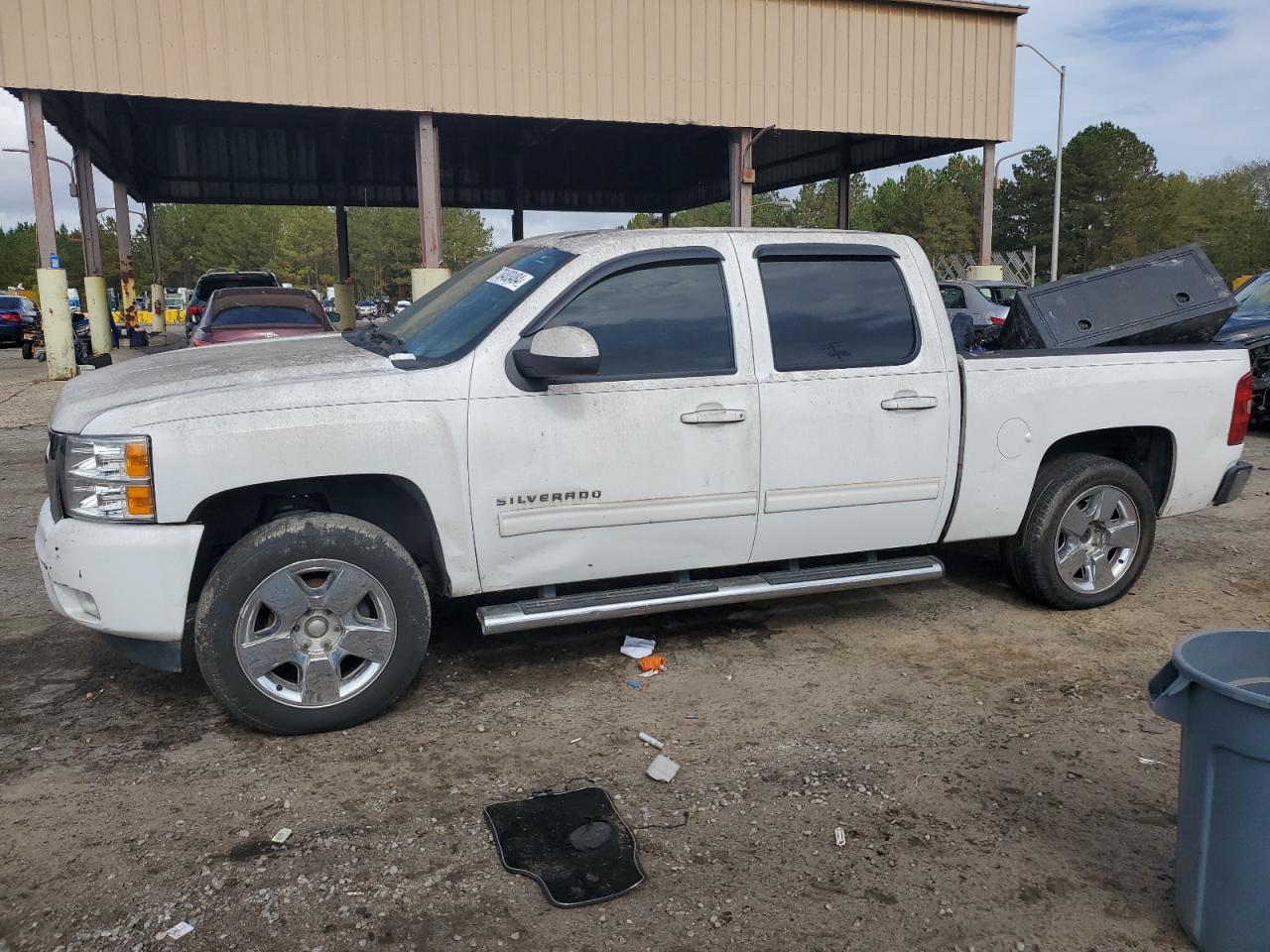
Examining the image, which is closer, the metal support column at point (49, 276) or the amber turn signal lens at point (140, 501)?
the amber turn signal lens at point (140, 501)

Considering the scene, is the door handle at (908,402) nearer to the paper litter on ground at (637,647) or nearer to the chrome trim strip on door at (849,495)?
the chrome trim strip on door at (849,495)

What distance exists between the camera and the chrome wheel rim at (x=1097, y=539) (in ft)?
17.4

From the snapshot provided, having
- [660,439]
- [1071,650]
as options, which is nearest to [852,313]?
[660,439]

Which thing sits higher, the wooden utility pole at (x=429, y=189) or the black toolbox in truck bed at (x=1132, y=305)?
the wooden utility pole at (x=429, y=189)

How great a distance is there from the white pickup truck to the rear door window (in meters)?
0.01

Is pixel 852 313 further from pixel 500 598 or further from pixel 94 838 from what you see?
pixel 94 838

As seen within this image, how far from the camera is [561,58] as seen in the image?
18422mm

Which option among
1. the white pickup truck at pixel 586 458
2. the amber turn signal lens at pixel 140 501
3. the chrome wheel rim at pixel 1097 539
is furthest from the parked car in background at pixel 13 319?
the chrome wheel rim at pixel 1097 539

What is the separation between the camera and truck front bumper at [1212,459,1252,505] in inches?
221

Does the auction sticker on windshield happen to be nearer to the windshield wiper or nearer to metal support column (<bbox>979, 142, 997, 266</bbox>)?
the windshield wiper

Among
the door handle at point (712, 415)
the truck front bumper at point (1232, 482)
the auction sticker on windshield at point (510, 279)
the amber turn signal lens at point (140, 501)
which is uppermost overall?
the auction sticker on windshield at point (510, 279)

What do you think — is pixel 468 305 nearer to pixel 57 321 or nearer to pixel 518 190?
pixel 57 321

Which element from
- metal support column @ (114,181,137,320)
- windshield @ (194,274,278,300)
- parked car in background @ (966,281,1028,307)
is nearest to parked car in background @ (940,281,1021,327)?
parked car in background @ (966,281,1028,307)

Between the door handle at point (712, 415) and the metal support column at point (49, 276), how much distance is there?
1652 cm
